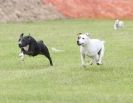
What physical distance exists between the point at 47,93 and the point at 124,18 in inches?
1399

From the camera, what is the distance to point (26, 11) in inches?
1917

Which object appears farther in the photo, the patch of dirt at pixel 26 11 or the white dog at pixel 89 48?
the patch of dirt at pixel 26 11

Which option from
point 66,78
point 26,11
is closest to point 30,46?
point 66,78

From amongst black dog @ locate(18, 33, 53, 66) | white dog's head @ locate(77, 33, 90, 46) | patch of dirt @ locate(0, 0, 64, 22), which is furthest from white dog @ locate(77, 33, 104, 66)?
patch of dirt @ locate(0, 0, 64, 22)

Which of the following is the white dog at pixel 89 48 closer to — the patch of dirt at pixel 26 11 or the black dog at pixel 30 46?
the black dog at pixel 30 46

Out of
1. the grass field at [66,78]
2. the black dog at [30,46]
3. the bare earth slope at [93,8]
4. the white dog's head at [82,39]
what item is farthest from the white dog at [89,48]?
the bare earth slope at [93,8]

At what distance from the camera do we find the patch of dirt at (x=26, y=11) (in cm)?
4716

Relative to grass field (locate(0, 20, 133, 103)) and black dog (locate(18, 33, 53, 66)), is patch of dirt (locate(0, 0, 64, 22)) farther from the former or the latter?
black dog (locate(18, 33, 53, 66))

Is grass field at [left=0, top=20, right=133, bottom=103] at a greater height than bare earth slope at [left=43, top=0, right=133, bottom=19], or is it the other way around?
bare earth slope at [left=43, top=0, right=133, bottom=19]

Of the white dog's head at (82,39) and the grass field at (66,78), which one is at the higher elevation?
the white dog's head at (82,39)

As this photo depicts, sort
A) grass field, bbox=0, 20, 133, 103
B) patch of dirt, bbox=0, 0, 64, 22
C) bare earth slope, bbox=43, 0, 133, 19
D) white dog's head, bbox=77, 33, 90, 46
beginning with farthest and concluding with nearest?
bare earth slope, bbox=43, 0, 133, 19, patch of dirt, bbox=0, 0, 64, 22, white dog's head, bbox=77, 33, 90, 46, grass field, bbox=0, 20, 133, 103

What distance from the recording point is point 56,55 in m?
24.4

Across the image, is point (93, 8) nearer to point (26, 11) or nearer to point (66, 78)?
point (26, 11)

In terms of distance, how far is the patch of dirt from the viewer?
47159mm
